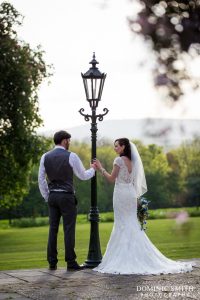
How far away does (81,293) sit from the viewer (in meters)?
8.47

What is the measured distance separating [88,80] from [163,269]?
3.82m

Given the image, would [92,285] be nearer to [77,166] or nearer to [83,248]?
[77,166]

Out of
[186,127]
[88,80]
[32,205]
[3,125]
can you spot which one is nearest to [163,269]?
[88,80]

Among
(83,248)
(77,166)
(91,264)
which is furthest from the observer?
(83,248)

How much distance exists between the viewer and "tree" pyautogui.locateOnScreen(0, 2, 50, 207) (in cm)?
3203

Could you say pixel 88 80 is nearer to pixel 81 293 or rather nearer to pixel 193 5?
pixel 81 293

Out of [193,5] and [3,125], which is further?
[3,125]

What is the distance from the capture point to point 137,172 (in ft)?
38.1

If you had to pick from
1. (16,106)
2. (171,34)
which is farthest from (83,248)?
(171,34)

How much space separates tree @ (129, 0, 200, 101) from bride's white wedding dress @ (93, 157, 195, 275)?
794 centimetres

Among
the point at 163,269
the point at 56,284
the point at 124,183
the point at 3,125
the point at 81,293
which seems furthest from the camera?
the point at 3,125

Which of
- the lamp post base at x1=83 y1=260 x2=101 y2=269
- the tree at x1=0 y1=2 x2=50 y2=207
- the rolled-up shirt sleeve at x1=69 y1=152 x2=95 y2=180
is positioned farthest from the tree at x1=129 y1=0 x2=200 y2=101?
the tree at x1=0 y1=2 x2=50 y2=207

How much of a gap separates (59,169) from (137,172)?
1.51 metres

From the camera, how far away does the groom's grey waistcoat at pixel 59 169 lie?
36.0 ft
